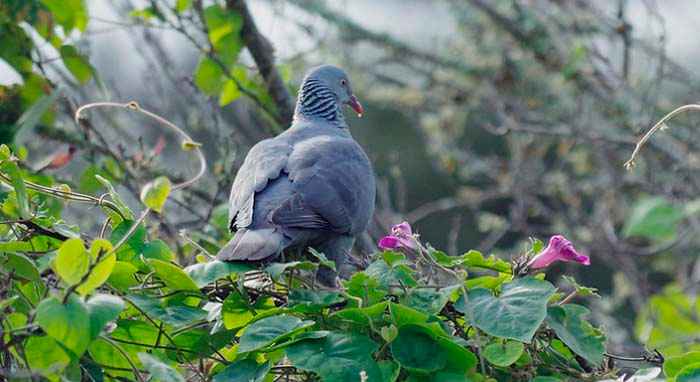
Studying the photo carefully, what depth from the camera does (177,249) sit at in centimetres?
405

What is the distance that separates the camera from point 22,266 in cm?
223

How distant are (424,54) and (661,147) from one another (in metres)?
1.81

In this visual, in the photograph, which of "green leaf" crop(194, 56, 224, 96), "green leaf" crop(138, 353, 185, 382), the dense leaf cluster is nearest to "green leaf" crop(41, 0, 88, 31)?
"green leaf" crop(194, 56, 224, 96)

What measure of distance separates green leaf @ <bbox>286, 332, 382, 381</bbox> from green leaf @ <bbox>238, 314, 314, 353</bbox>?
0.13 feet

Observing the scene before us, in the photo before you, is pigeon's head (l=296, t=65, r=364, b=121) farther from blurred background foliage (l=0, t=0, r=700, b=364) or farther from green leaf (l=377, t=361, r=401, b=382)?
green leaf (l=377, t=361, r=401, b=382)

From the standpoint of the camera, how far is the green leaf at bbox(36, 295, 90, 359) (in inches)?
77.0

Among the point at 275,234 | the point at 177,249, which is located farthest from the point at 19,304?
the point at 177,249

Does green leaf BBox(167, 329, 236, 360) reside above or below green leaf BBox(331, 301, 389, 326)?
A: below

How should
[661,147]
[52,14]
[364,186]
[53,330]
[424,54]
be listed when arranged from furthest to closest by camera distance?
[424,54], [661,147], [52,14], [364,186], [53,330]

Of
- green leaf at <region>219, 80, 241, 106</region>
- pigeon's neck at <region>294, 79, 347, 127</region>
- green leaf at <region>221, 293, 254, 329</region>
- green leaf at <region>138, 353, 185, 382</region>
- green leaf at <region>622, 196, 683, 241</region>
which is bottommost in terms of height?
green leaf at <region>622, 196, 683, 241</region>

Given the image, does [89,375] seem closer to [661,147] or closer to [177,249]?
[177,249]

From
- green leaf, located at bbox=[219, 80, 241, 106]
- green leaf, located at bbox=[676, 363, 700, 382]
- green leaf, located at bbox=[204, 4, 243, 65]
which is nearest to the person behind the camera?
green leaf, located at bbox=[676, 363, 700, 382]

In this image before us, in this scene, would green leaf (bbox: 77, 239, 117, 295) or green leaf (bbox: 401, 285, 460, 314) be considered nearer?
green leaf (bbox: 77, 239, 117, 295)

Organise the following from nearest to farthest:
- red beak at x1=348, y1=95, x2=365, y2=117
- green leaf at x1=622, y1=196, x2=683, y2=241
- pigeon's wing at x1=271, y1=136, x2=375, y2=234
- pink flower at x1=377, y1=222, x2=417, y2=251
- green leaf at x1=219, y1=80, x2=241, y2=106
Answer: pink flower at x1=377, y1=222, x2=417, y2=251 → pigeon's wing at x1=271, y1=136, x2=375, y2=234 → green leaf at x1=219, y1=80, x2=241, y2=106 → green leaf at x1=622, y1=196, x2=683, y2=241 → red beak at x1=348, y1=95, x2=365, y2=117
